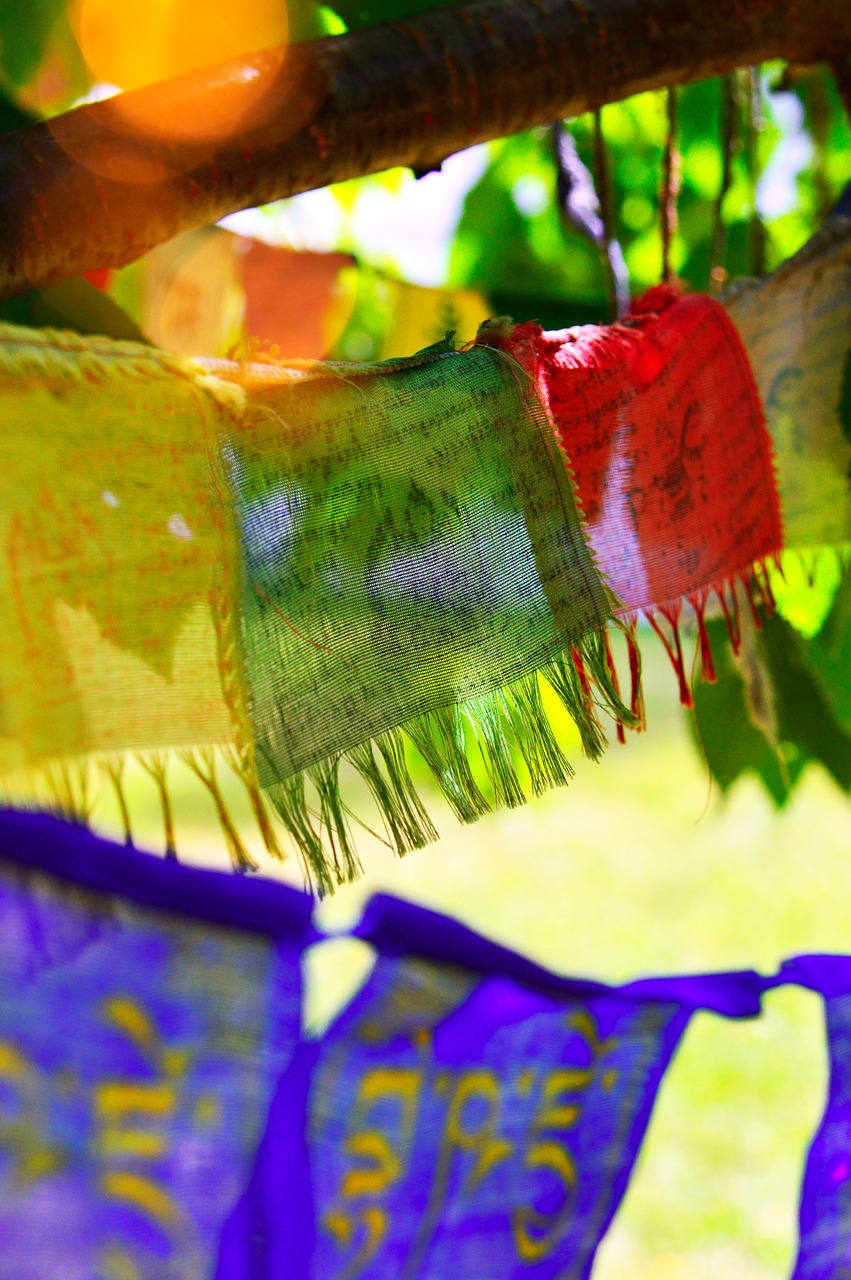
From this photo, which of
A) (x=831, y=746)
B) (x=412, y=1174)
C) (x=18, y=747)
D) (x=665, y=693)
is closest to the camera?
(x=18, y=747)

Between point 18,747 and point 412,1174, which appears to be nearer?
point 18,747

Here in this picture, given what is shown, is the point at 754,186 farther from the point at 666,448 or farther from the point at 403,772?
the point at 403,772

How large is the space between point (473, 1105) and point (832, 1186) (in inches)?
8.3

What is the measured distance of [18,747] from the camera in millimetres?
352

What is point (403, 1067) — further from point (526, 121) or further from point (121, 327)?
point (526, 121)

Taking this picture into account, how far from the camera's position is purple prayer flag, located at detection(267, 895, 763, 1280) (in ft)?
1.44

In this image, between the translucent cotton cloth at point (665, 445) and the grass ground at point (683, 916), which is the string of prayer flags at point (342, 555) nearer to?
the translucent cotton cloth at point (665, 445)

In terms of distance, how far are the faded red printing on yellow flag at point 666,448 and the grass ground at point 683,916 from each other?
0.46 meters

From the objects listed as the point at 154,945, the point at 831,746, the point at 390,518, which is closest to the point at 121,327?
the point at 390,518

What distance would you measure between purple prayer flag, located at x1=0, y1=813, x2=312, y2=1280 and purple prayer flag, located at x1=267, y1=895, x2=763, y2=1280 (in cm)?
3

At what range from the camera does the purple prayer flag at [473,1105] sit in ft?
1.44

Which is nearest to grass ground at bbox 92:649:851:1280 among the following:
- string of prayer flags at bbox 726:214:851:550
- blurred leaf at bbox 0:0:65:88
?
string of prayer flags at bbox 726:214:851:550

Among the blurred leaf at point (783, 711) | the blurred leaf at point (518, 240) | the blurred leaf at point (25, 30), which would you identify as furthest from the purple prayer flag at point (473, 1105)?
the blurred leaf at point (518, 240)

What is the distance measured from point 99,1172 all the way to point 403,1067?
0.43 ft
